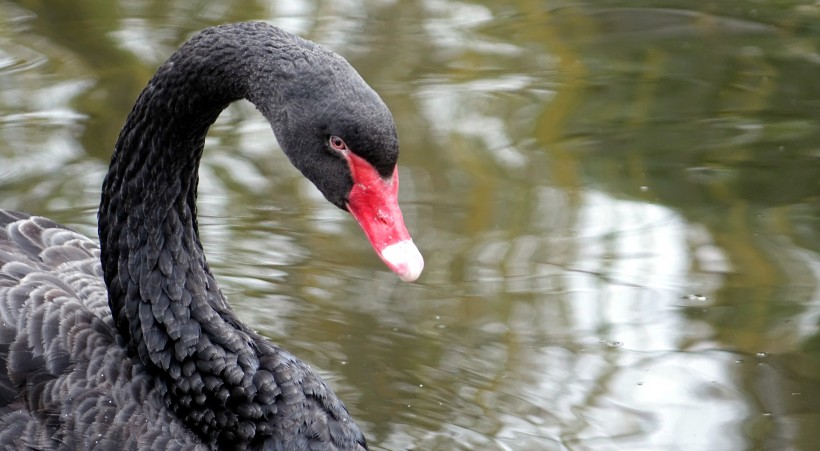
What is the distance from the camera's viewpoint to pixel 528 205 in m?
5.17

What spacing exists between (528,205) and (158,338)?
210 cm

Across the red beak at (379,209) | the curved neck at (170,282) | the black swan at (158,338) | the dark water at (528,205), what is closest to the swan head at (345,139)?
the red beak at (379,209)

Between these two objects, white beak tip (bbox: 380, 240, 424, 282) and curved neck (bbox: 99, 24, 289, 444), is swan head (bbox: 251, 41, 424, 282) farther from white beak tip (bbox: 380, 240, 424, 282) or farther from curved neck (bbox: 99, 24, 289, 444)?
curved neck (bbox: 99, 24, 289, 444)

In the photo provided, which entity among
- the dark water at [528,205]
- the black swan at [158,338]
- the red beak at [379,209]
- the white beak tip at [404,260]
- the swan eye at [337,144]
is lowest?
the dark water at [528,205]

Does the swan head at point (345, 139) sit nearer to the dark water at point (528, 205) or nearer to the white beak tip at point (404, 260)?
the white beak tip at point (404, 260)

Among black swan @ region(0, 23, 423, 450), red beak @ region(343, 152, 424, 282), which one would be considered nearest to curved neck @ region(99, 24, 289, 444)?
black swan @ region(0, 23, 423, 450)

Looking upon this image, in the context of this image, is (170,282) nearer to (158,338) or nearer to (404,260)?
(158,338)

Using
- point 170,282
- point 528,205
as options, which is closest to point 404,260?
point 170,282

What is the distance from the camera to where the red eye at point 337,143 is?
2916mm

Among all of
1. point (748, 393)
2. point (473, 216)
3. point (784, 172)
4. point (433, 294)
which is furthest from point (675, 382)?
point (784, 172)

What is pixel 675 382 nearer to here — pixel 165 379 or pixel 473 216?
pixel 473 216

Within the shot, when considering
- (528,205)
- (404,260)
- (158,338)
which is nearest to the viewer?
(404,260)

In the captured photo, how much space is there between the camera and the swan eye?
292 centimetres

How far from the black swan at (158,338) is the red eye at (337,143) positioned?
34 centimetres
